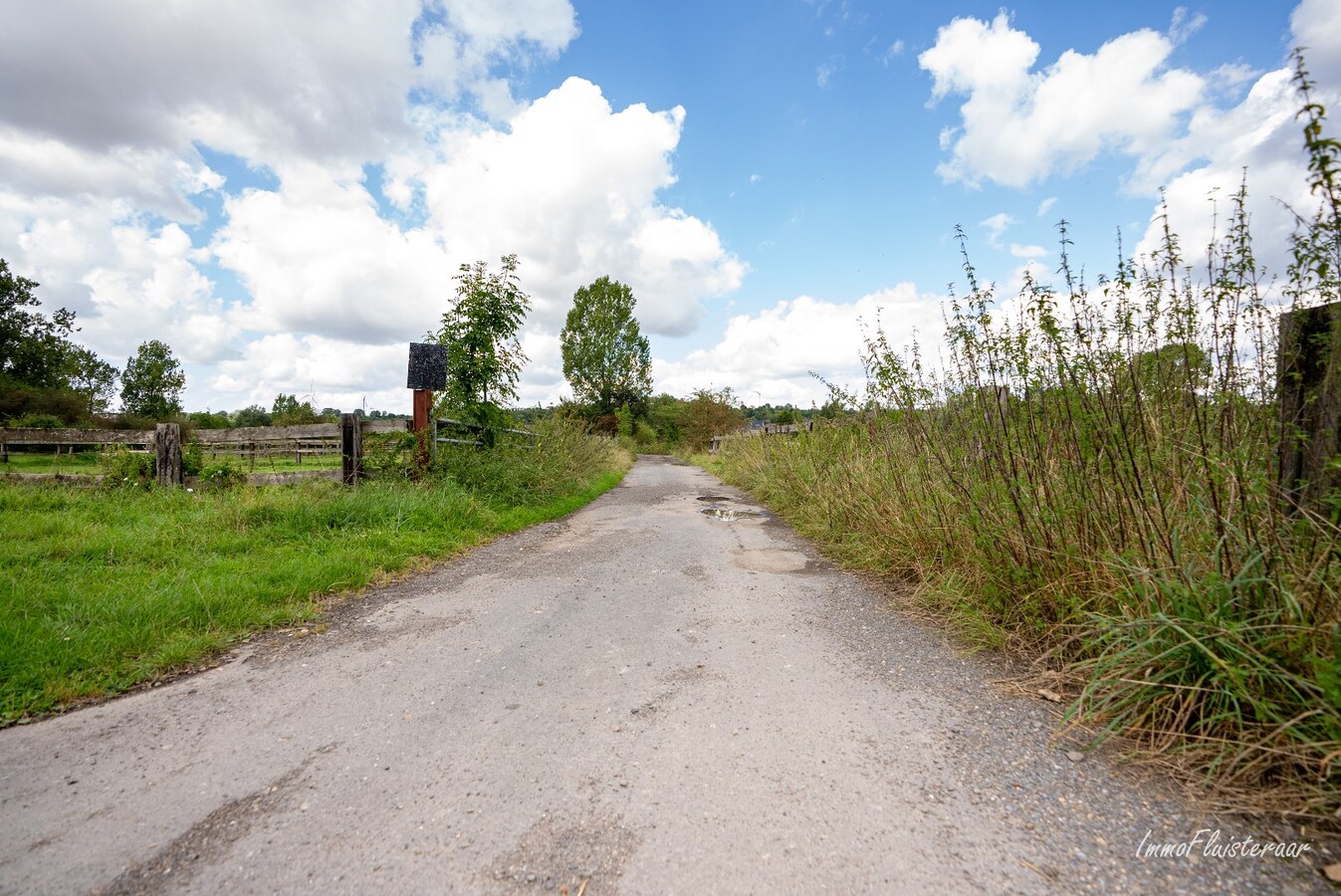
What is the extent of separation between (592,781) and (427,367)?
7.30 metres

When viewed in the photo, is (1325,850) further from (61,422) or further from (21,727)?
(61,422)

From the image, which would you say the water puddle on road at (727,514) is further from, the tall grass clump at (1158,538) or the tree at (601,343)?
the tree at (601,343)

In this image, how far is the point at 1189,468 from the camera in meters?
2.77

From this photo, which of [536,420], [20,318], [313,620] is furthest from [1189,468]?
[20,318]

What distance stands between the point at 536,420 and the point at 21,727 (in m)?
11.3

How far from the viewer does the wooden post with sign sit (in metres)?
7.98

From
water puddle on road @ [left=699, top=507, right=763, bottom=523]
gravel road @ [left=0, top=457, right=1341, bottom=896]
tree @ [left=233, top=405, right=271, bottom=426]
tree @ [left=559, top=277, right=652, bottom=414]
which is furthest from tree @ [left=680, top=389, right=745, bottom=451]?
tree @ [left=233, top=405, right=271, bottom=426]

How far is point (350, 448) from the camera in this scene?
7.57 metres

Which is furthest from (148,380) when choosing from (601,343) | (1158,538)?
(1158,538)

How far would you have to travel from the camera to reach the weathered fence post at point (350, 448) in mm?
7516

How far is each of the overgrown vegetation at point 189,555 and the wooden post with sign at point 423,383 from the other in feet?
1.43

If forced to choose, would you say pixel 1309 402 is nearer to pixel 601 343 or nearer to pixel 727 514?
pixel 727 514

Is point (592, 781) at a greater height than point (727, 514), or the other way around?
point (727, 514)

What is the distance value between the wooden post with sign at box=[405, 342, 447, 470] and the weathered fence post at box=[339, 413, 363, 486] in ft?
2.42
